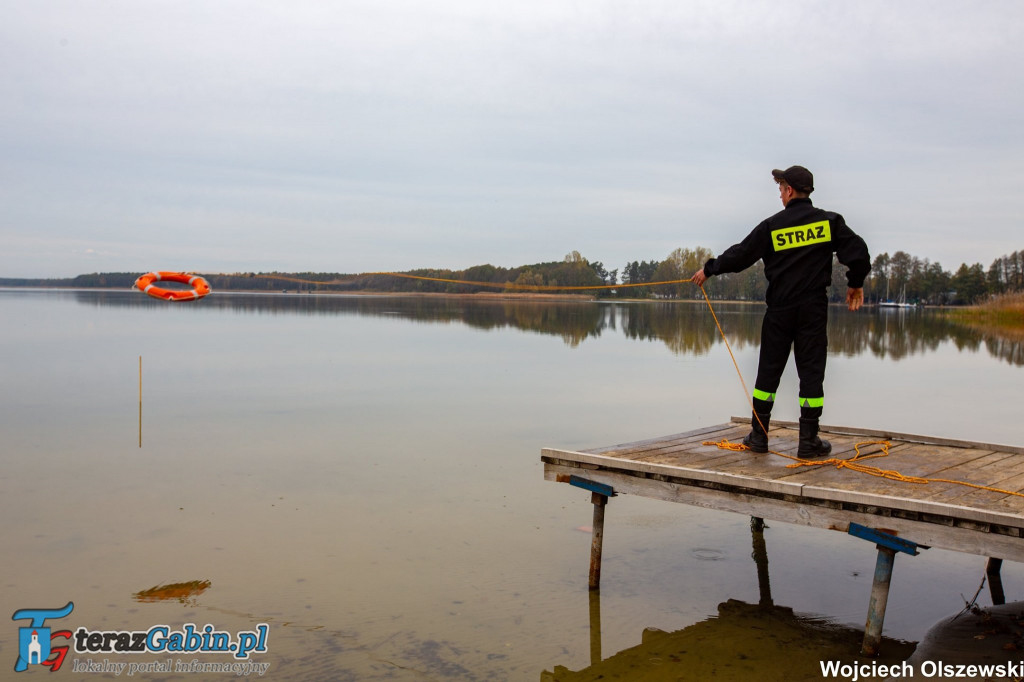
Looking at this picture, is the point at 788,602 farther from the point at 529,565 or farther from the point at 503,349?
the point at 503,349

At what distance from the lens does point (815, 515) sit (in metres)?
5.59

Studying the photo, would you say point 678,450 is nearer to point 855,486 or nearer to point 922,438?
point 855,486

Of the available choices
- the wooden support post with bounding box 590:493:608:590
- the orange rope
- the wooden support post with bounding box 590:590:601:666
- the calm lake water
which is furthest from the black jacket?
the wooden support post with bounding box 590:590:601:666

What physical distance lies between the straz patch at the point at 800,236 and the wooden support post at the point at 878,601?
7.51 ft

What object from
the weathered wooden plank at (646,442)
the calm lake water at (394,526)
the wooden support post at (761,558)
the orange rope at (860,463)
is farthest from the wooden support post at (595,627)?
the orange rope at (860,463)

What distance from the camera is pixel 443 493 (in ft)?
31.4

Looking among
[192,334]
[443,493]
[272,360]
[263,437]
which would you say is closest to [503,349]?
[272,360]

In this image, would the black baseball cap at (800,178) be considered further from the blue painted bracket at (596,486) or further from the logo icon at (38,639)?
the logo icon at (38,639)

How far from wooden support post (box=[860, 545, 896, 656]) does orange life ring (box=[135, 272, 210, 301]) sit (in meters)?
6.23

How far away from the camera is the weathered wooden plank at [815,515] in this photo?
4934 millimetres

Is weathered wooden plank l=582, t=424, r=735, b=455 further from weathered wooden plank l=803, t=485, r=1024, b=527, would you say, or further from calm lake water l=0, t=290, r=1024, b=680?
weathered wooden plank l=803, t=485, r=1024, b=527

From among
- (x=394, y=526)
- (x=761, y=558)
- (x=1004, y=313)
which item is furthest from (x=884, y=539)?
(x=1004, y=313)

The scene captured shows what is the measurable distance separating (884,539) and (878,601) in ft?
1.57

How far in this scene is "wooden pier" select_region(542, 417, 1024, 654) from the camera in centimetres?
506
